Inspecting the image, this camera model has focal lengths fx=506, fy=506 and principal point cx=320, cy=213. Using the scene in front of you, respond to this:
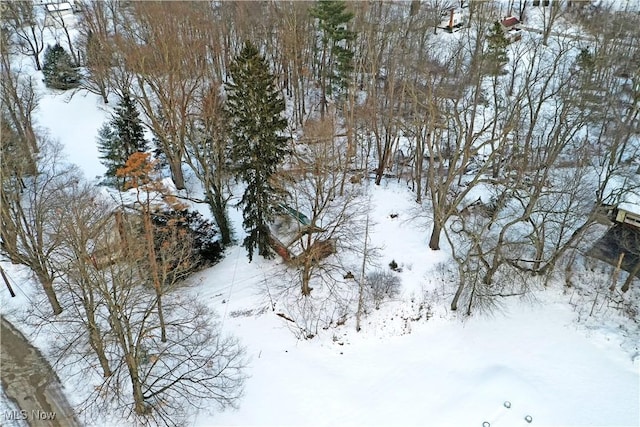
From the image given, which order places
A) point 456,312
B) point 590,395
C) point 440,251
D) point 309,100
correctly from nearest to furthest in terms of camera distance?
point 590,395
point 456,312
point 440,251
point 309,100

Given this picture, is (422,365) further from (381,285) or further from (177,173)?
(177,173)

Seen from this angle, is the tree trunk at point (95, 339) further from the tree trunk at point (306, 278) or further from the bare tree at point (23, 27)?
the bare tree at point (23, 27)

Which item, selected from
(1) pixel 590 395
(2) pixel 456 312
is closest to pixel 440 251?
(2) pixel 456 312

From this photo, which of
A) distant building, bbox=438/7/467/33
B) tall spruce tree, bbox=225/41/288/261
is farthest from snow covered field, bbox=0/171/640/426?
distant building, bbox=438/7/467/33

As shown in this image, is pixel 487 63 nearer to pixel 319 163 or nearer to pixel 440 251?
pixel 440 251

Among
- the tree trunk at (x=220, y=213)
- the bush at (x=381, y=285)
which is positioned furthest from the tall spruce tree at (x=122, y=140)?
the bush at (x=381, y=285)

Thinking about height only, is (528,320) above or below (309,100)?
below

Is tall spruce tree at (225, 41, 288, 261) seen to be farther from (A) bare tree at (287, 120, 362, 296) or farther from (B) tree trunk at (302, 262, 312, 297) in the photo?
(B) tree trunk at (302, 262, 312, 297)
